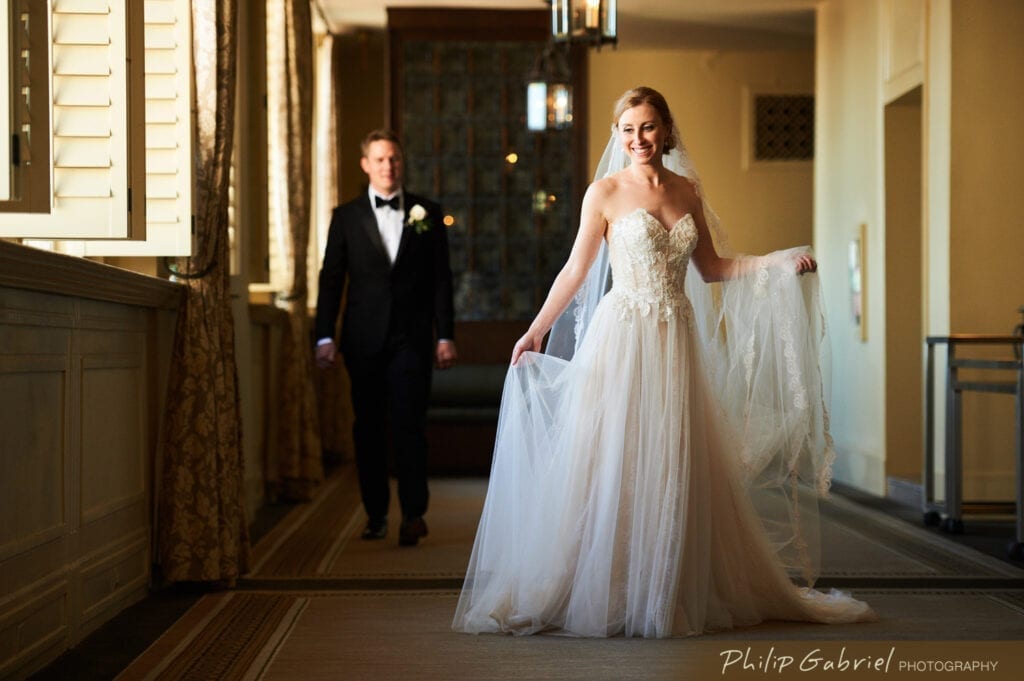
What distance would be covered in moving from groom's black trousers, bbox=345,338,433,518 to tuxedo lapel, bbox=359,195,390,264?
417mm

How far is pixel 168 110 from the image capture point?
15.5 feet

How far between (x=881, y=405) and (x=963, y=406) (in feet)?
3.69

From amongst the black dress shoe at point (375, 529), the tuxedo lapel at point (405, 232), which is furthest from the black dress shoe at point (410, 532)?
the tuxedo lapel at point (405, 232)

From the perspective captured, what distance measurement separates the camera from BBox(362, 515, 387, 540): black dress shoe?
5797 millimetres

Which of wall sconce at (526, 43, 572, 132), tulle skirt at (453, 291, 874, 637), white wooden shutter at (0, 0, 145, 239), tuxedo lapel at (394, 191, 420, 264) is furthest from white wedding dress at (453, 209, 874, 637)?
wall sconce at (526, 43, 572, 132)

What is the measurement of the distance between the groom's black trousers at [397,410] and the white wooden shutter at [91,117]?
1.60 meters

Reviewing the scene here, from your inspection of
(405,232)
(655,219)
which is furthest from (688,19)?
(655,219)

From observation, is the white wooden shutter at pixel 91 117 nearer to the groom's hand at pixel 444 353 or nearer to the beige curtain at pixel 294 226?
the groom's hand at pixel 444 353

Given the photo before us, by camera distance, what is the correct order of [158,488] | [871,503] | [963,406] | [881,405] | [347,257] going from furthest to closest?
1. [881,405]
2. [871,503]
3. [963,406]
4. [347,257]
5. [158,488]

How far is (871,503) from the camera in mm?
7418

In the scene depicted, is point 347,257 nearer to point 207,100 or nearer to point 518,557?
point 207,100

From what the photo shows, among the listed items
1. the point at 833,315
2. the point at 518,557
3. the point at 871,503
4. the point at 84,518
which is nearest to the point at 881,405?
the point at 871,503

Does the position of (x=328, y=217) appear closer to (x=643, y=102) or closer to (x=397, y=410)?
(x=397, y=410)

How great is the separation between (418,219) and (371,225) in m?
0.22
